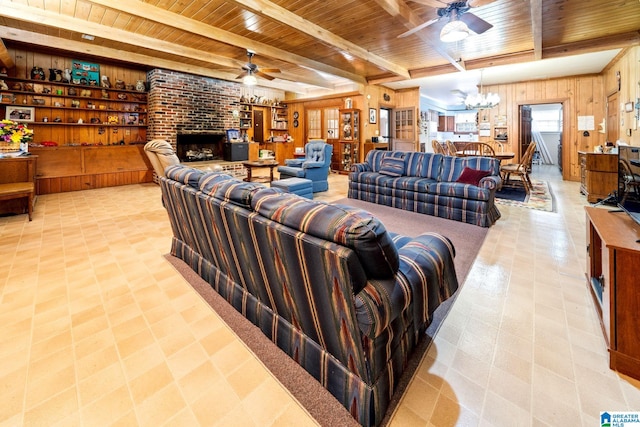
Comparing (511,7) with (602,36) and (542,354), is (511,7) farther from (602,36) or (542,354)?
(542,354)

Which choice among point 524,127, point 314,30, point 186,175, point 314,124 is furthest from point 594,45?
point 186,175

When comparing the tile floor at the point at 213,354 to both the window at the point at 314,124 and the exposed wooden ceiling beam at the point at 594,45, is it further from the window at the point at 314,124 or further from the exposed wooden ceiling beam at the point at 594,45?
the window at the point at 314,124

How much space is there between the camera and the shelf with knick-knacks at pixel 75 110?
18.2ft

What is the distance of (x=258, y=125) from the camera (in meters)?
9.48

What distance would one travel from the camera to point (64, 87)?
19.8ft

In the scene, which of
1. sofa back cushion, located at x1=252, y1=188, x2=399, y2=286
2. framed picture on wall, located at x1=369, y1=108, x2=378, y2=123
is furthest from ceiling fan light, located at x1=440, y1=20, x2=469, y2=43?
framed picture on wall, located at x1=369, y1=108, x2=378, y2=123

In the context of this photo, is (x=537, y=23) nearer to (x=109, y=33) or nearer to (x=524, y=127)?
(x=524, y=127)

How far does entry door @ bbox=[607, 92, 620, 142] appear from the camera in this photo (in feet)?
19.1

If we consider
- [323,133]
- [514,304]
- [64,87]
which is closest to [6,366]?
[514,304]

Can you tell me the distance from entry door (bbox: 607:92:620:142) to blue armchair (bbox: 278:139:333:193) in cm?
567

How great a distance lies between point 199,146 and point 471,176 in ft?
22.0

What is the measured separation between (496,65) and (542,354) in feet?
21.1

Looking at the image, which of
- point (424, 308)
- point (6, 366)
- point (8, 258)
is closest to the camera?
→ point (424, 308)

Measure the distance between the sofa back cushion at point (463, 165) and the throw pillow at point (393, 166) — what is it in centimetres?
64
